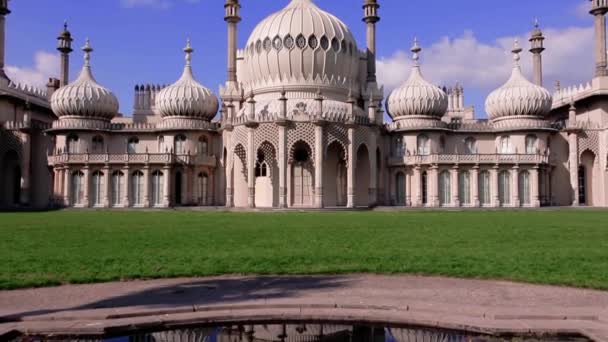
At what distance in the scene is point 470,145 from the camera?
51125 mm

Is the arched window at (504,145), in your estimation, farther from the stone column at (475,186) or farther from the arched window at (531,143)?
the stone column at (475,186)

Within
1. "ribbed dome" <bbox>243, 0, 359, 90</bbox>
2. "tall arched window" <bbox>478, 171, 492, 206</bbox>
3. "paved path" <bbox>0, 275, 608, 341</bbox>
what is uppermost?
"ribbed dome" <bbox>243, 0, 359, 90</bbox>

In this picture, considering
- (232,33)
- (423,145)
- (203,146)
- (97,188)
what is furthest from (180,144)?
(423,145)

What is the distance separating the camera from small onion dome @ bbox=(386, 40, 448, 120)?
49.8m

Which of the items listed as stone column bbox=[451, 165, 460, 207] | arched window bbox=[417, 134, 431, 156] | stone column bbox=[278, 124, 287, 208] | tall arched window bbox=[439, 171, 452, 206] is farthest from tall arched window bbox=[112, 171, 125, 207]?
stone column bbox=[451, 165, 460, 207]

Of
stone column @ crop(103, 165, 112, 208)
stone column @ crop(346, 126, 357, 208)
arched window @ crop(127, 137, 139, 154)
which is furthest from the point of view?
arched window @ crop(127, 137, 139, 154)

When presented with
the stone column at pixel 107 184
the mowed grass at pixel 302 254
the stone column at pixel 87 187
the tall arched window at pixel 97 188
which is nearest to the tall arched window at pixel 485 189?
the mowed grass at pixel 302 254

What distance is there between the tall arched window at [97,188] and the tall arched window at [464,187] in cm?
2980

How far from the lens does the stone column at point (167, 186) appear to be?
46250mm

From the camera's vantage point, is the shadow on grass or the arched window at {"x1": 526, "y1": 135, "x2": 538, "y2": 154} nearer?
the shadow on grass

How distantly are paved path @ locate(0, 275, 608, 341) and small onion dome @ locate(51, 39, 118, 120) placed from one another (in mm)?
42891

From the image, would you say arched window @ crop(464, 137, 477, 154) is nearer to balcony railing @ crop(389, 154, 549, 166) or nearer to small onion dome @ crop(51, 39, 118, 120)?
balcony railing @ crop(389, 154, 549, 166)

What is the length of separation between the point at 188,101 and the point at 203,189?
26.4 ft

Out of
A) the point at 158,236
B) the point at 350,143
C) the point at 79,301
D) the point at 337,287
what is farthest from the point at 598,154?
the point at 79,301
